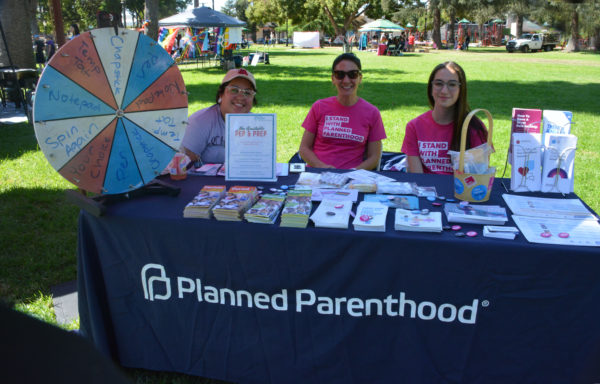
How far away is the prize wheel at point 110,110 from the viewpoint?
1.93 meters

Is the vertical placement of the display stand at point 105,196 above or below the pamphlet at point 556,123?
below

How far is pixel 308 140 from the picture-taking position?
362cm

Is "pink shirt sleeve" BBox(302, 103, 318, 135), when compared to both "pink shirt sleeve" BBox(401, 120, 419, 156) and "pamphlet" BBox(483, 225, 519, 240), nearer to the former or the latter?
"pink shirt sleeve" BBox(401, 120, 419, 156)

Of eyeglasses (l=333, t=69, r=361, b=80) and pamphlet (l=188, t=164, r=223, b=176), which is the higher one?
eyeglasses (l=333, t=69, r=361, b=80)

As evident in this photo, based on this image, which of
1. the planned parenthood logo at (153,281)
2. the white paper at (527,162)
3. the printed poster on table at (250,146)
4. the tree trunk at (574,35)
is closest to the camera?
the planned parenthood logo at (153,281)

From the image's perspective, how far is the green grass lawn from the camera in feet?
10.9

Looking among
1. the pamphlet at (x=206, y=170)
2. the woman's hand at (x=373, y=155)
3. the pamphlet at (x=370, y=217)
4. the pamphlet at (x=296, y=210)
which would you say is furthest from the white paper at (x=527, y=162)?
the pamphlet at (x=206, y=170)

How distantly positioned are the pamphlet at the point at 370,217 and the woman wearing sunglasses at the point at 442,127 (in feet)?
3.80

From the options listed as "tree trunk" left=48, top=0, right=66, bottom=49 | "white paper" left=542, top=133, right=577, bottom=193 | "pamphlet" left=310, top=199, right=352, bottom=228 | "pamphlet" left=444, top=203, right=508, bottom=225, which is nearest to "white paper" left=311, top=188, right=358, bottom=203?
"pamphlet" left=310, top=199, right=352, bottom=228

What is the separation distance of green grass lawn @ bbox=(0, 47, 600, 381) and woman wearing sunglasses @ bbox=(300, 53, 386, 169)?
2208 mm

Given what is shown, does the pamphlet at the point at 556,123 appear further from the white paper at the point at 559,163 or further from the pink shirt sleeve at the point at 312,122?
the pink shirt sleeve at the point at 312,122

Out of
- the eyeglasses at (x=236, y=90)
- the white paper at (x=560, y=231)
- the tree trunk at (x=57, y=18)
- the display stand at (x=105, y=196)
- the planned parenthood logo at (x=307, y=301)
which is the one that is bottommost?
the planned parenthood logo at (x=307, y=301)

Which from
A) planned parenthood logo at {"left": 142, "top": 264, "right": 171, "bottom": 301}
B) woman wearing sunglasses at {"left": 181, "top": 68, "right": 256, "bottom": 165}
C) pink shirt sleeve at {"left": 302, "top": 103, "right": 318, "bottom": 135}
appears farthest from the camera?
pink shirt sleeve at {"left": 302, "top": 103, "right": 318, "bottom": 135}

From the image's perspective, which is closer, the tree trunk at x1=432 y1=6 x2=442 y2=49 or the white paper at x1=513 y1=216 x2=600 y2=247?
the white paper at x1=513 y1=216 x2=600 y2=247
